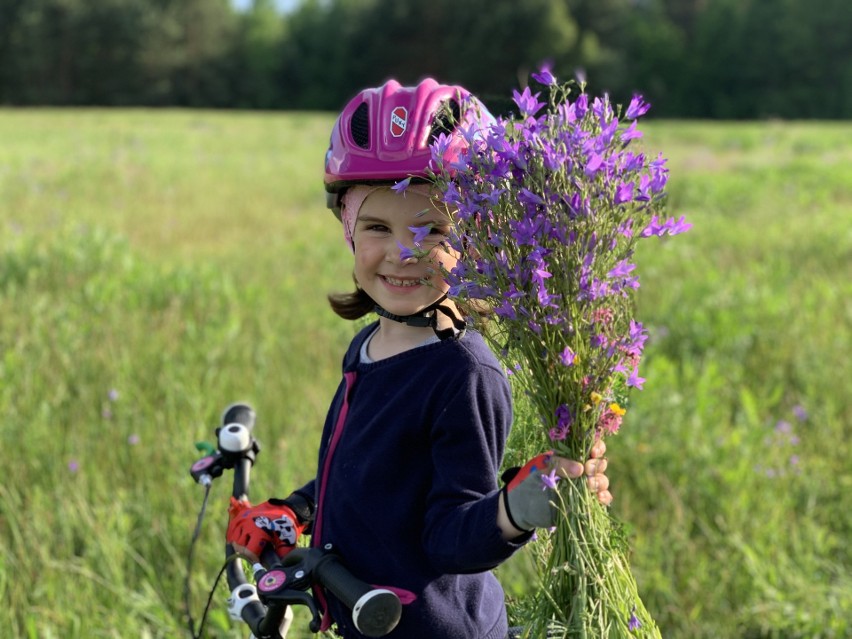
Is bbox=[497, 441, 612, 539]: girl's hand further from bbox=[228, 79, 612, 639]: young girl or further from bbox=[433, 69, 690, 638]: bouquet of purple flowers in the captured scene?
bbox=[228, 79, 612, 639]: young girl

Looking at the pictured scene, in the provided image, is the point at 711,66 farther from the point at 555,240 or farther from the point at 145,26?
the point at 555,240

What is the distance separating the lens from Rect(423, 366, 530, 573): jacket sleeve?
1.47 meters

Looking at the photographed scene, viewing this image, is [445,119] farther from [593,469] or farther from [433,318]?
[593,469]

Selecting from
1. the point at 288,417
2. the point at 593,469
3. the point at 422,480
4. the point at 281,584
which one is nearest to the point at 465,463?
the point at 422,480

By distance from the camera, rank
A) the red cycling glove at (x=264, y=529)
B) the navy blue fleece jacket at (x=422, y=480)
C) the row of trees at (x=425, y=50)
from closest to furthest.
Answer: the navy blue fleece jacket at (x=422, y=480), the red cycling glove at (x=264, y=529), the row of trees at (x=425, y=50)

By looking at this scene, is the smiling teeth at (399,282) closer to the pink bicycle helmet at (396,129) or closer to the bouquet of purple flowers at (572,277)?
the pink bicycle helmet at (396,129)

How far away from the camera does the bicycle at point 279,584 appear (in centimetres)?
142

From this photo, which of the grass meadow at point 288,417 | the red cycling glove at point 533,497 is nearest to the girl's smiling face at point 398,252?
the red cycling glove at point 533,497

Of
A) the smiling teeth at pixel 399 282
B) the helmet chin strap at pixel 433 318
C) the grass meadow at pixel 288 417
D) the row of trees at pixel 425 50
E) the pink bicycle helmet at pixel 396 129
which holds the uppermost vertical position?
the row of trees at pixel 425 50

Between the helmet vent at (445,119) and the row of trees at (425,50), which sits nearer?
the helmet vent at (445,119)

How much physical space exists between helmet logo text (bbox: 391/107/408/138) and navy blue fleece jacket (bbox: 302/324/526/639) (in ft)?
1.39

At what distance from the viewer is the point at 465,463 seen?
1.53 metres

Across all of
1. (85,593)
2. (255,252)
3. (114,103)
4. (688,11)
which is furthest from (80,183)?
(688,11)

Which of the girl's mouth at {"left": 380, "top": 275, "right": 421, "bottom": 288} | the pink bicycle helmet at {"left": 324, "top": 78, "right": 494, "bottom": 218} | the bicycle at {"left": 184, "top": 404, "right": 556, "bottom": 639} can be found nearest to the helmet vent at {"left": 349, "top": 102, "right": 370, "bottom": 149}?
the pink bicycle helmet at {"left": 324, "top": 78, "right": 494, "bottom": 218}
